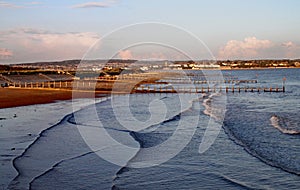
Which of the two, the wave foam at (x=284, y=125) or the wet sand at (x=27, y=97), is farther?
the wet sand at (x=27, y=97)

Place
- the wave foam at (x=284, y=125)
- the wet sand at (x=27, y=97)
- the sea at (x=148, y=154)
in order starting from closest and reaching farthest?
1. the sea at (x=148, y=154)
2. the wave foam at (x=284, y=125)
3. the wet sand at (x=27, y=97)

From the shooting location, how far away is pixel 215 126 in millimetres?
21625

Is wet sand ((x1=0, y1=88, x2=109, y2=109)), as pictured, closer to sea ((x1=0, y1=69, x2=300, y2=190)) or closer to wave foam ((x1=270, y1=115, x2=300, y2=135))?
sea ((x1=0, y1=69, x2=300, y2=190))

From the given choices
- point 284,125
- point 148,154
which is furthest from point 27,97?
point 148,154

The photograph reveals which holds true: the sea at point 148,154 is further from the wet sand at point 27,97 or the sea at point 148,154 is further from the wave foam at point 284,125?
the wet sand at point 27,97

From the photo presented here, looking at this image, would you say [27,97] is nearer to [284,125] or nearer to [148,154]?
[284,125]

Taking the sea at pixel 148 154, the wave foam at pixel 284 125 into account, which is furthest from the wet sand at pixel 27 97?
the wave foam at pixel 284 125

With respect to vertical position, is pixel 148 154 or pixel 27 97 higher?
pixel 27 97

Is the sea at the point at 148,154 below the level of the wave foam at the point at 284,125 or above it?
below

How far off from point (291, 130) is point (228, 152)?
7.07 metres

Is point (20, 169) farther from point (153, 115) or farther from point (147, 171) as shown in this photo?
point (153, 115)

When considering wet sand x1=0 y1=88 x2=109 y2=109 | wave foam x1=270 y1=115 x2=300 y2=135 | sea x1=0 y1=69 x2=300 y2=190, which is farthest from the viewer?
wet sand x1=0 y1=88 x2=109 y2=109

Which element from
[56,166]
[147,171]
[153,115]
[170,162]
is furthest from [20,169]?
[153,115]

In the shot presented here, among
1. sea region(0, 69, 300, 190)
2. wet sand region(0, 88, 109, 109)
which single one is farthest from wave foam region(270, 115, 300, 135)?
wet sand region(0, 88, 109, 109)
